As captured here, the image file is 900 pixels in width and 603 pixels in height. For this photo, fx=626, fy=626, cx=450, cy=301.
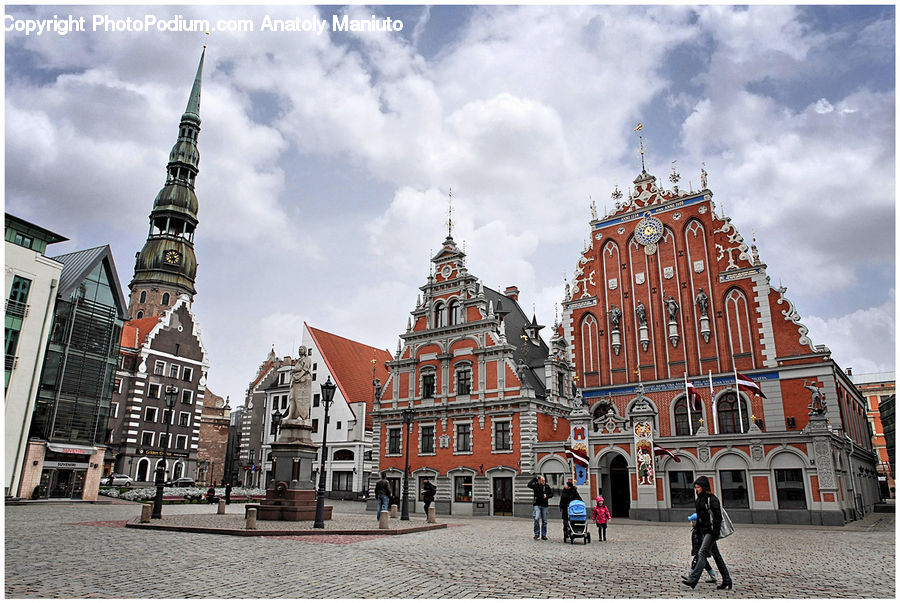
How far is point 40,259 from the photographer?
1367 inches

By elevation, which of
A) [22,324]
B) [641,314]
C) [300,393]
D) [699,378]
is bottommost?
[300,393]

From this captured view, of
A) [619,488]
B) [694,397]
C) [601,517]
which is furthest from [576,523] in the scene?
[619,488]

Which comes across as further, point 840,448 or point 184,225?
point 184,225

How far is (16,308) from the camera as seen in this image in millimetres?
33750

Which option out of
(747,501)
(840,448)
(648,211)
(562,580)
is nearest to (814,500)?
(747,501)

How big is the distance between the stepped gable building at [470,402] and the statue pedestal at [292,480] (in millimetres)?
9156

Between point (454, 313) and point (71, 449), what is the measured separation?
24213 mm

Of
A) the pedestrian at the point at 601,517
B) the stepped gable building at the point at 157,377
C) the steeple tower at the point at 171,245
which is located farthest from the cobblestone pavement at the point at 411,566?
the steeple tower at the point at 171,245

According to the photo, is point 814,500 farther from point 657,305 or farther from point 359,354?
point 359,354

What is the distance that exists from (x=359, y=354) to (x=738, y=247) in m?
37.3

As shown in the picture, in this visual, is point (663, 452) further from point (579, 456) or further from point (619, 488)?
point (579, 456)

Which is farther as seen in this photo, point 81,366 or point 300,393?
point 81,366

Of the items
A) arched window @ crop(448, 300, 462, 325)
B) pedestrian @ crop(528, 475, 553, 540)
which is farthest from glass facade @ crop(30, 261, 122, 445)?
pedestrian @ crop(528, 475, 553, 540)

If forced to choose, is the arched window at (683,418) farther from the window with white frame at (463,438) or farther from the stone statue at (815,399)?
the window with white frame at (463,438)
